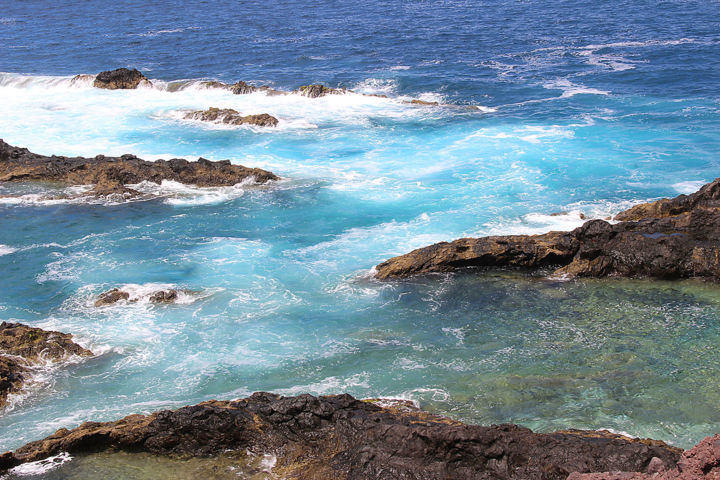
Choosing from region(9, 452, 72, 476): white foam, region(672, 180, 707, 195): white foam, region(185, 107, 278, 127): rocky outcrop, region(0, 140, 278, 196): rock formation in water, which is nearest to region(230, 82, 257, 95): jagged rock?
region(185, 107, 278, 127): rocky outcrop

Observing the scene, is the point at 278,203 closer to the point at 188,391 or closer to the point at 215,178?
the point at 215,178

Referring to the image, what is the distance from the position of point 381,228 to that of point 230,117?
16434mm

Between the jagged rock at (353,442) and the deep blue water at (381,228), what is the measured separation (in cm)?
190

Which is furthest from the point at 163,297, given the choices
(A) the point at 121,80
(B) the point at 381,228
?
(A) the point at 121,80

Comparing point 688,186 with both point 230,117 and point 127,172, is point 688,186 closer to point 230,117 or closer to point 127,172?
point 127,172

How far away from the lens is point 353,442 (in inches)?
376

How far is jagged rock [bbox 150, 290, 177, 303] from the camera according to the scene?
1697 centimetres

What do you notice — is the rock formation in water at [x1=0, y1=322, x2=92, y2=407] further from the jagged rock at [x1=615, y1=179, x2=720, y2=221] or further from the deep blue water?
the jagged rock at [x1=615, y1=179, x2=720, y2=221]

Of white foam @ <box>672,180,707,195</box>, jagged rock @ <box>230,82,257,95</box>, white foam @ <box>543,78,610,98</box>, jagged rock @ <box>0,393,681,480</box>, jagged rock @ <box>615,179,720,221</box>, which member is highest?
jagged rock @ <box>230,82,257,95</box>

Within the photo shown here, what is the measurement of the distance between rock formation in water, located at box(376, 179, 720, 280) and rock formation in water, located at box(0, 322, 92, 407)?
26.2 ft

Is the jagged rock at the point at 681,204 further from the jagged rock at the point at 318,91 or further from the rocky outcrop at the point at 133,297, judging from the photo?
the jagged rock at the point at 318,91

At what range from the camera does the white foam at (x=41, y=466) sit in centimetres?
977

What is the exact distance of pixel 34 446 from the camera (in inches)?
404

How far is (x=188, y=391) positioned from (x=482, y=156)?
19.3m
